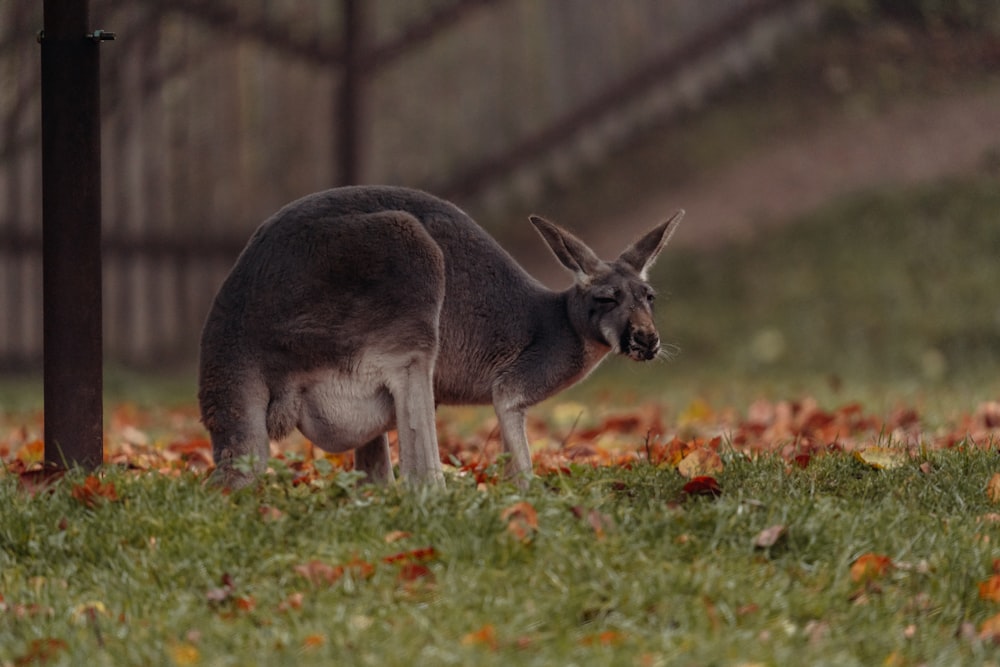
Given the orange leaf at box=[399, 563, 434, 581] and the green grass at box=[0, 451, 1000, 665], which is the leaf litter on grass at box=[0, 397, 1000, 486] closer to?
the green grass at box=[0, 451, 1000, 665]

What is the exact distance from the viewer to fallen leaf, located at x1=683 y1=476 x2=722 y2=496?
5.07 m

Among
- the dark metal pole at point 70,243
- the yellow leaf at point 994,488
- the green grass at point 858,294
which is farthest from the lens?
the green grass at point 858,294

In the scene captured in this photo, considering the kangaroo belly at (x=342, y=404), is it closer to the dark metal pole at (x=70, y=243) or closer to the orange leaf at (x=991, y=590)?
the dark metal pole at (x=70, y=243)

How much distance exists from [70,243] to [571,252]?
1871 millimetres

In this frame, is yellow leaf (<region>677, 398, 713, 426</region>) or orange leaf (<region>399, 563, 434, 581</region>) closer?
orange leaf (<region>399, 563, 434, 581</region>)

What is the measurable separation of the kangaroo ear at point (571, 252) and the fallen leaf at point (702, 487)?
3.65ft

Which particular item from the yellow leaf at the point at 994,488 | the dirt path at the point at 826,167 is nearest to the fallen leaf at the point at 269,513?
the yellow leaf at the point at 994,488

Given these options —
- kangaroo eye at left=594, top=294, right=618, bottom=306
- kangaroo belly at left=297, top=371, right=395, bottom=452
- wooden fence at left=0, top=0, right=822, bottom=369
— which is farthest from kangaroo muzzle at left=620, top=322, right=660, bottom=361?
wooden fence at left=0, top=0, right=822, bottom=369

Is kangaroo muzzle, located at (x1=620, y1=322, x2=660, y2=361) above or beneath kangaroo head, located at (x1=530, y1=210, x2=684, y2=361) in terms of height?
beneath

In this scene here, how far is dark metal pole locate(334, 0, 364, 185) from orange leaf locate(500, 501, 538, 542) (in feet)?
32.0

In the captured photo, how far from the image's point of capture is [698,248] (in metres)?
15.2

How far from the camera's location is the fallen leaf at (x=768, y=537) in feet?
14.8

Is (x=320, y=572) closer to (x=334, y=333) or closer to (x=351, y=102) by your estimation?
(x=334, y=333)

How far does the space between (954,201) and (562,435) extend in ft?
25.0
